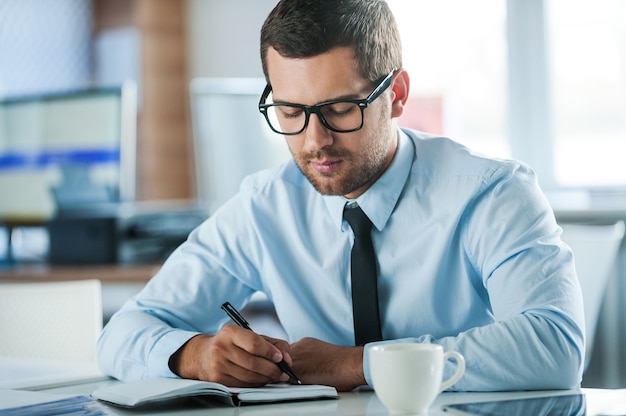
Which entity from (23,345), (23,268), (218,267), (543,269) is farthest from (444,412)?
(23,268)

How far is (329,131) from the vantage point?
1518mm

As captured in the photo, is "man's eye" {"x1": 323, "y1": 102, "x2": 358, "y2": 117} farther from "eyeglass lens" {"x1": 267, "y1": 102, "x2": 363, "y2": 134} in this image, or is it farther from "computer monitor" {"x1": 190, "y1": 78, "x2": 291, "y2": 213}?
"computer monitor" {"x1": 190, "y1": 78, "x2": 291, "y2": 213}

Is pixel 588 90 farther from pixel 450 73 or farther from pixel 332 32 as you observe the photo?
pixel 332 32

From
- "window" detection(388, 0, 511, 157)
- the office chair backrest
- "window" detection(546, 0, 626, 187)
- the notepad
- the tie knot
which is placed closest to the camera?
the notepad

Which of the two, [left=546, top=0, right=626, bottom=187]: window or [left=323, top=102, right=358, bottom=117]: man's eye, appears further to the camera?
[left=546, top=0, right=626, bottom=187]: window

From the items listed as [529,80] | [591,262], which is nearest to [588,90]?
[529,80]

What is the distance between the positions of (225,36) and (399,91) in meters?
2.90

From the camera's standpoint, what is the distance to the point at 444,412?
3.69ft

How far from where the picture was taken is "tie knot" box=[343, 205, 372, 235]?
162 centimetres

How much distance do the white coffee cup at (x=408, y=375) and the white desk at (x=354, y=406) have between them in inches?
1.5

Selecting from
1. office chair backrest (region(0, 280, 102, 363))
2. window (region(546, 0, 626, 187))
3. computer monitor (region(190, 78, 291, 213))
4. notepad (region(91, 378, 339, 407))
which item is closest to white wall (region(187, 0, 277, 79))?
computer monitor (region(190, 78, 291, 213))

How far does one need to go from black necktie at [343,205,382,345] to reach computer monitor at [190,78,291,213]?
1.99m

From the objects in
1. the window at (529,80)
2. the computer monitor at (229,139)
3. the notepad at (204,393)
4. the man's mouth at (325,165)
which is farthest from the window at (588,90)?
the notepad at (204,393)

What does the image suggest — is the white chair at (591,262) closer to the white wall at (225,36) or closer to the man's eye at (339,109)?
the man's eye at (339,109)
